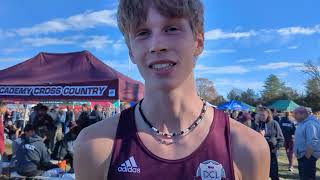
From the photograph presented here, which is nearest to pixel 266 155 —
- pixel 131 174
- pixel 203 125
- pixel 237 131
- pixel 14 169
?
pixel 237 131

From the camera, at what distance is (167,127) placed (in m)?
1.51

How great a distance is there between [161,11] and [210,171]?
21.5 inches

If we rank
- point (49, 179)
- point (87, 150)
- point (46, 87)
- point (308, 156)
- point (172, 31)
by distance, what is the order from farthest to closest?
1. point (46, 87)
2. point (308, 156)
3. point (49, 179)
4. point (87, 150)
5. point (172, 31)

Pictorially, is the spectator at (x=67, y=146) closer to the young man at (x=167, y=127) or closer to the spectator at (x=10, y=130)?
the spectator at (x=10, y=130)

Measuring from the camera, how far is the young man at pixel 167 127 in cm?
136

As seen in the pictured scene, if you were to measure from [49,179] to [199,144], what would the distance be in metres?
6.65

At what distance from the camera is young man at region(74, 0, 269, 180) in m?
1.36

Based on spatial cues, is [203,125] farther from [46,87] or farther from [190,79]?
[46,87]

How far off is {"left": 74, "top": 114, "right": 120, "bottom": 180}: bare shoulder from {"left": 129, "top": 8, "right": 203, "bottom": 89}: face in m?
0.24

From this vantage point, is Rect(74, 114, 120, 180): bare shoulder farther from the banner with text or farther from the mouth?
the banner with text

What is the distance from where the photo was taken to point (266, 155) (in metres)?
1.50

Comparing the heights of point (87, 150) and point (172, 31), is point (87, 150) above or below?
below

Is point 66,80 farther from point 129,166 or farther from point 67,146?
point 129,166

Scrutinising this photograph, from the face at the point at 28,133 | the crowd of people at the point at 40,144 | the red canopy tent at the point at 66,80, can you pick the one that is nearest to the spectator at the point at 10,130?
the crowd of people at the point at 40,144
